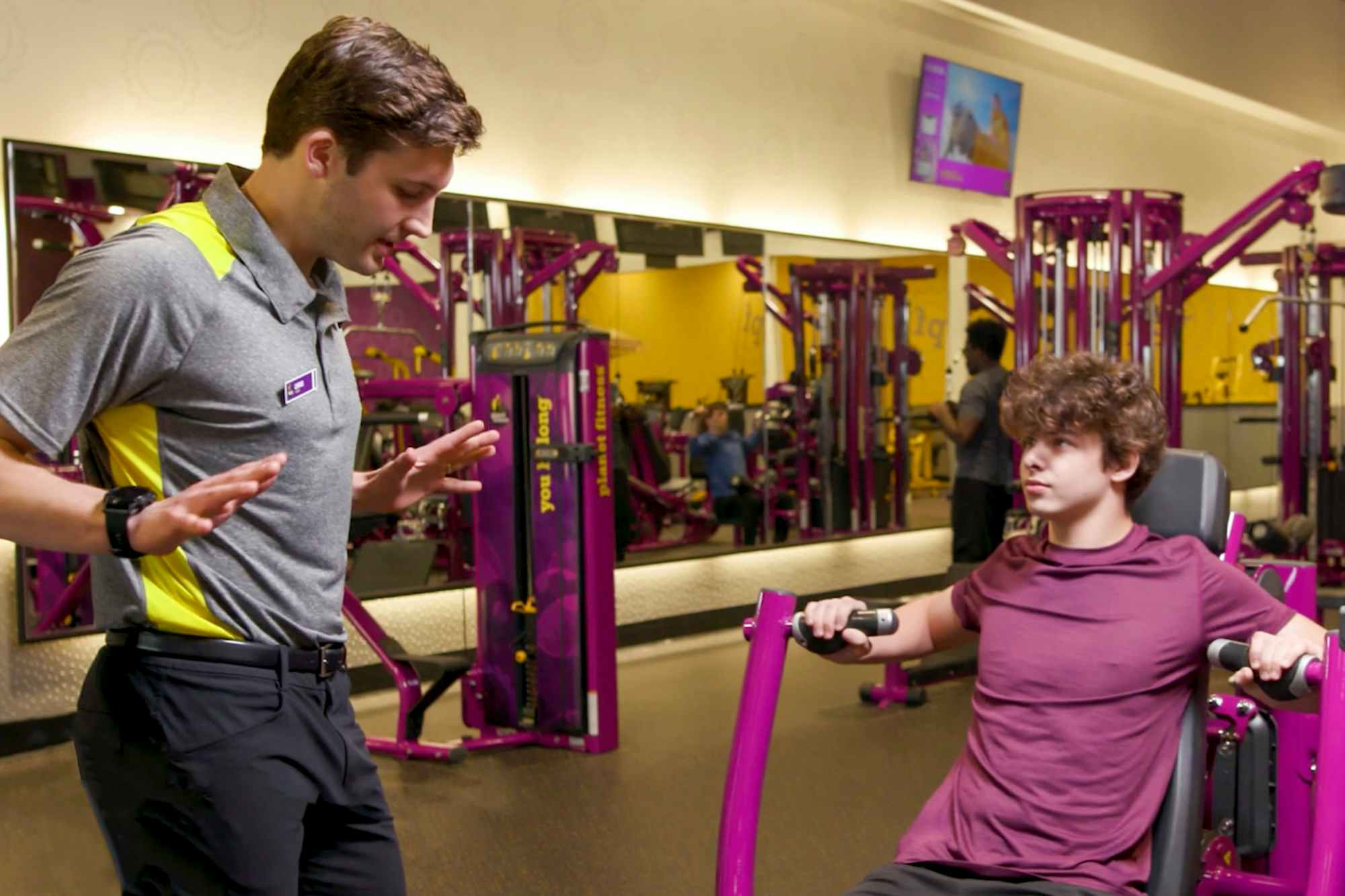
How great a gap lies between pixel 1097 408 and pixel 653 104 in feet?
17.1

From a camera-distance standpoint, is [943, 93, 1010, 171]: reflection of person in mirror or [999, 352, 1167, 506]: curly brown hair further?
[943, 93, 1010, 171]: reflection of person in mirror

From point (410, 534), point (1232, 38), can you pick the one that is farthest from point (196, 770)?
point (1232, 38)

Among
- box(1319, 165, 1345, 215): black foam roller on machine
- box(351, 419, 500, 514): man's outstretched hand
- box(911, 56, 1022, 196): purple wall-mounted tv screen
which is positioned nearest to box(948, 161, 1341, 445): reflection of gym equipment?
box(911, 56, 1022, 196): purple wall-mounted tv screen

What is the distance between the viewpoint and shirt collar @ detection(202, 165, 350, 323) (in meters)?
1.49

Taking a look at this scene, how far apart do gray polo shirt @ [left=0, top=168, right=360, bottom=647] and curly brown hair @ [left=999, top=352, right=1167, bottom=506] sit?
1.05 m

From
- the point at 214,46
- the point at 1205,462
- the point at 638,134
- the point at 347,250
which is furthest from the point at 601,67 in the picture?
the point at 347,250

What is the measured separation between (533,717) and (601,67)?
3.34m

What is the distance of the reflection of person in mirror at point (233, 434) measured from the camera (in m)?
1.37

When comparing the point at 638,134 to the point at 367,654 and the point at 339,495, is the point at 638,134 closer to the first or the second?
the point at 367,654

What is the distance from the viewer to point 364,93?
56.7 inches

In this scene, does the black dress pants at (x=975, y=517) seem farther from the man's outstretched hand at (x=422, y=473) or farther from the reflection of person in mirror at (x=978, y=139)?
the man's outstretched hand at (x=422, y=473)

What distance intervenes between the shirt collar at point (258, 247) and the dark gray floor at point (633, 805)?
87.4 inches

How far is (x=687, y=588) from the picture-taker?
23.4 feet

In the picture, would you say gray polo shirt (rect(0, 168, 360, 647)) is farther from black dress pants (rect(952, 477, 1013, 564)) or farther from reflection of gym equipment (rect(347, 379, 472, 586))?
black dress pants (rect(952, 477, 1013, 564))
